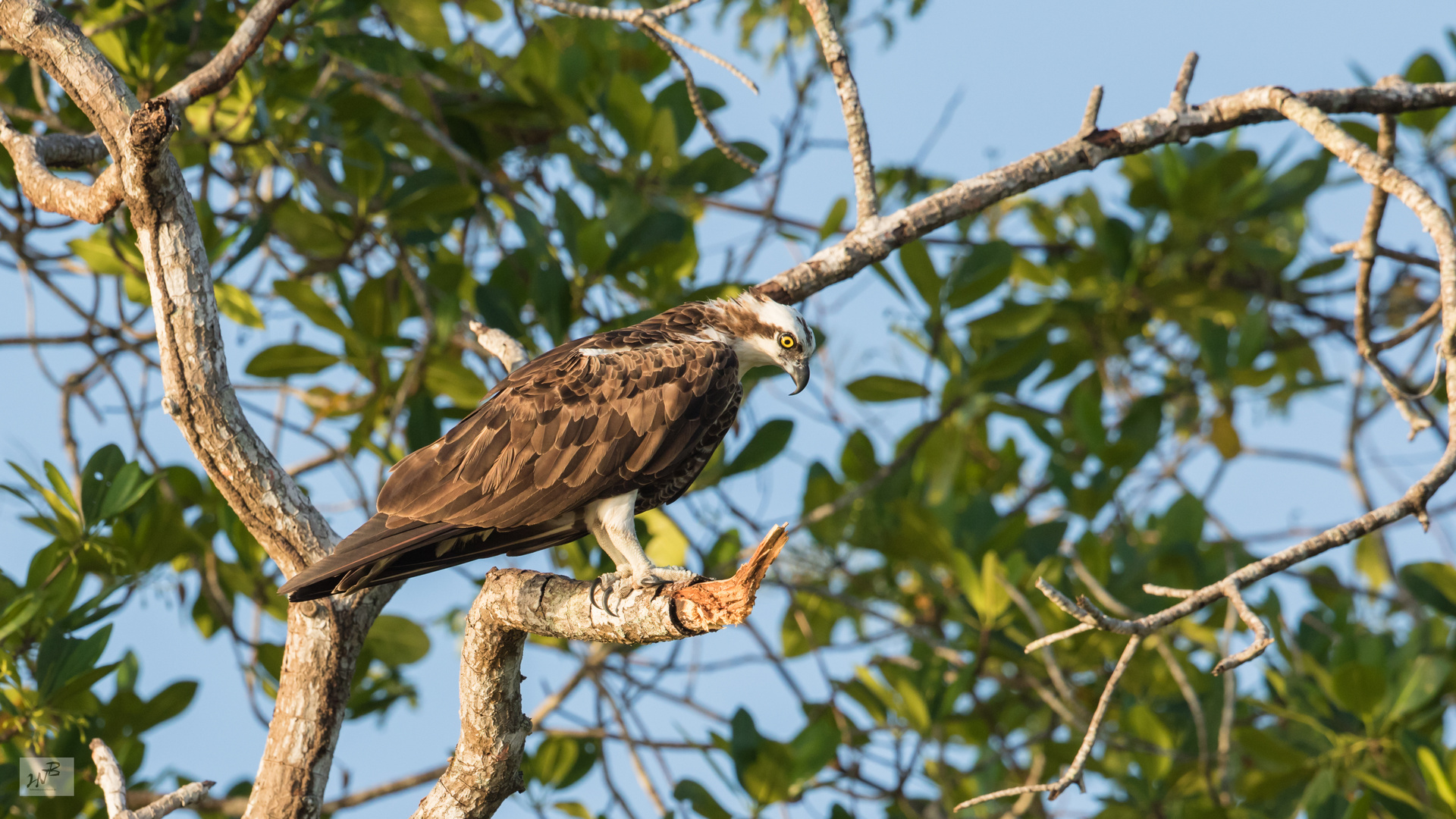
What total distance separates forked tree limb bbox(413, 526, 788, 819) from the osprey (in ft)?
0.47

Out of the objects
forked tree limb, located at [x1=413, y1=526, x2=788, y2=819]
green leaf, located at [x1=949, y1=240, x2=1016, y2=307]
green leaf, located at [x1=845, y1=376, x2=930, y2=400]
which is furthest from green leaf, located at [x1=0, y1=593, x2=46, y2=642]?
green leaf, located at [x1=949, y1=240, x2=1016, y2=307]

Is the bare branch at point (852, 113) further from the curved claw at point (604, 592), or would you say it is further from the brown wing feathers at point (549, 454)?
the curved claw at point (604, 592)

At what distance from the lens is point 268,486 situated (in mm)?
3598

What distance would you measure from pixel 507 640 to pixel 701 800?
215 cm

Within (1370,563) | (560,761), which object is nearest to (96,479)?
(560,761)

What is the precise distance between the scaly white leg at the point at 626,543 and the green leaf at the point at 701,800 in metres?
1.77

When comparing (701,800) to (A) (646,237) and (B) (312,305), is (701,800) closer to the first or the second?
(A) (646,237)

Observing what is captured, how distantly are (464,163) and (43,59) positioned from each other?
2.05 m

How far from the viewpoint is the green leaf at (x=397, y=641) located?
16.5ft

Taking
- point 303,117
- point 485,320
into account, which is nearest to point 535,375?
point 485,320

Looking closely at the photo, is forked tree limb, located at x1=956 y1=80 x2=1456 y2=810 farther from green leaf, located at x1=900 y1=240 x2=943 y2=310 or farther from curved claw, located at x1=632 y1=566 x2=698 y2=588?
green leaf, located at x1=900 y1=240 x2=943 y2=310

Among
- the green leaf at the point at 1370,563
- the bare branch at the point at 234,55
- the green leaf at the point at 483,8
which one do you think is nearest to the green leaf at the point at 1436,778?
the green leaf at the point at 1370,563

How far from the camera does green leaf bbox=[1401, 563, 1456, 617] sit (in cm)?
575

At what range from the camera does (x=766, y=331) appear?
3.99 metres
